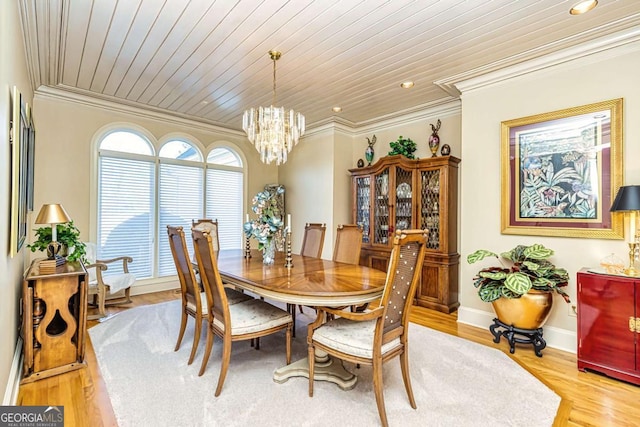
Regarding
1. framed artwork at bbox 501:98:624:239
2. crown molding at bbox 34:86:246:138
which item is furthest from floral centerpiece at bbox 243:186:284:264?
crown molding at bbox 34:86:246:138

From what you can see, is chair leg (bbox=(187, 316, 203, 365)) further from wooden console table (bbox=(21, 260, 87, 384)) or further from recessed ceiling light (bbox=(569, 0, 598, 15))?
recessed ceiling light (bbox=(569, 0, 598, 15))

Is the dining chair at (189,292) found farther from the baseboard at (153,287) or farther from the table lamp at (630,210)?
the table lamp at (630,210)

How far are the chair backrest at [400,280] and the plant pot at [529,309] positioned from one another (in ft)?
4.66

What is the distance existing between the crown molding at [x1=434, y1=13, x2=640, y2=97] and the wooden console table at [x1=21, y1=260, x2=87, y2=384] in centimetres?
412

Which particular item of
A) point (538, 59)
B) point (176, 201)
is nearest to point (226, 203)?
point (176, 201)

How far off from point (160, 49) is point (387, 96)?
2.65 meters

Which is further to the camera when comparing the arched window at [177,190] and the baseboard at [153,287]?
the arched window at [177,190]

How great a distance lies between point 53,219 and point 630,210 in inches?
175

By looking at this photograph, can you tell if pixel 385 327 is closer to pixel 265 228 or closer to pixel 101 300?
pixel 265 228

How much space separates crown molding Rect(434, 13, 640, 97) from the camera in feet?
8.41

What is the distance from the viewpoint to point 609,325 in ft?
7.77

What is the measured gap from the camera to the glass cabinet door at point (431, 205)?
4.13 metres

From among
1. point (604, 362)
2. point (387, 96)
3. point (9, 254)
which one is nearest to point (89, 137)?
point (9, 254)

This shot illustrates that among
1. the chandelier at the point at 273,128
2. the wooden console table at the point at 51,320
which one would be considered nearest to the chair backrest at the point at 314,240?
the chandelier at the point at 273,128
